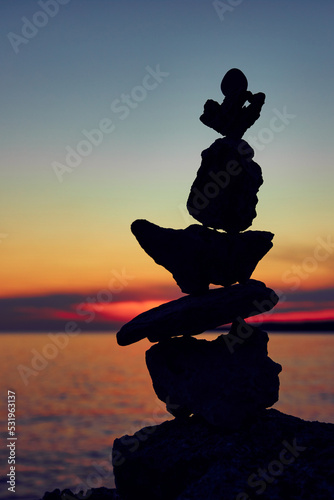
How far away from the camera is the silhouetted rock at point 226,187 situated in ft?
31.9

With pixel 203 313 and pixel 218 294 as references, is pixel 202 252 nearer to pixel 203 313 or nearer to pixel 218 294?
pixel 218 294

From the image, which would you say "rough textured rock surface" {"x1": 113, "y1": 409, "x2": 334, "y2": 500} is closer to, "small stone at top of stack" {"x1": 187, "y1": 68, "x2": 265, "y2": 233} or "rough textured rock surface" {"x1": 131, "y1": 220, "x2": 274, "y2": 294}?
"rough textured rock surface" {"x1": 131, "y1": 220, "x2": 274, "y2": 294}

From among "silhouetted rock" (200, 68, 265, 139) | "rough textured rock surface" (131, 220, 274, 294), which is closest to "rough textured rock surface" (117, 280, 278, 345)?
"rough textured rock surface" (131, 220, 274, 294)

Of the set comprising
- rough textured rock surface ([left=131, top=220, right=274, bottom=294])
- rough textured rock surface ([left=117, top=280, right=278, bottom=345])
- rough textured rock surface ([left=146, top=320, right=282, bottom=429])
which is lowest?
rough textured rock surface ([left=146, top=320, right=282, bottom=429])

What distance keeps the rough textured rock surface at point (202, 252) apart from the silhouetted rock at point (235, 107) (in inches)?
74.4

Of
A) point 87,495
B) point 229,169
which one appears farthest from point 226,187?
point 87,495

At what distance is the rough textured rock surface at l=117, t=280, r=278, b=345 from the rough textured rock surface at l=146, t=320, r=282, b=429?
0.44 meters

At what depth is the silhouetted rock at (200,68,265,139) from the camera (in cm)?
993

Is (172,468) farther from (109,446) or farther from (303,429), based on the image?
(109,446)

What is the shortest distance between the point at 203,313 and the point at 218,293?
544 millimetres

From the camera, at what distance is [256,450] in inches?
355

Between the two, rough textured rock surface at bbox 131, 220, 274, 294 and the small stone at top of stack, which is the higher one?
the small stone at top of stack

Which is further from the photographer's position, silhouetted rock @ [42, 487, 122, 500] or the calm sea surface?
the calm sea surface

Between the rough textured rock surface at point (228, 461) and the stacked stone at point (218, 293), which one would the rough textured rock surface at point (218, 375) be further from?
the rough textured rock surface at point (228, 461)
